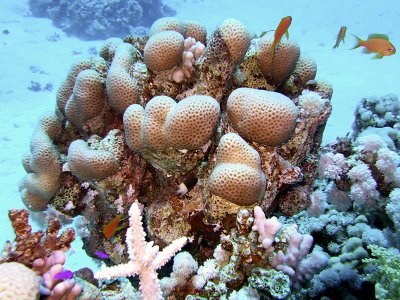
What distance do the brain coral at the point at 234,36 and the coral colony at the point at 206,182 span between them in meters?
0.01

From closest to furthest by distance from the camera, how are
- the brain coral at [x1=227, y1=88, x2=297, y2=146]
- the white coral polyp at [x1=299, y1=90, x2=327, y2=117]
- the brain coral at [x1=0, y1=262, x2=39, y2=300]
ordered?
the brain coral at [x1=0, y1=262, x2=39, y2=300] → the brain coral at [x1=227, y1=88, x2=297, y2=146] → the white coral polyp at [x1=299, y1=90, x2=327, y2=117]

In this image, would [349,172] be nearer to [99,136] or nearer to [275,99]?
[275,99]

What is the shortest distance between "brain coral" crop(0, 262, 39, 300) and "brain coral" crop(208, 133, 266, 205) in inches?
63.4

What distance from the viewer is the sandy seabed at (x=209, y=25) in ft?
37.4

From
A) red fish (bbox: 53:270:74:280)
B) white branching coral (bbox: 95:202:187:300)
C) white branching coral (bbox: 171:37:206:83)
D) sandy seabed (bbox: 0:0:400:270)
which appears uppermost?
white branching coral (bbox: 171:37:206:83)

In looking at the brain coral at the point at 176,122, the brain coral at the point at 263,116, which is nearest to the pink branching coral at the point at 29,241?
the brain coral at the point at 176,122

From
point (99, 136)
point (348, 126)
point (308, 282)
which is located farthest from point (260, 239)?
point (348, 126)

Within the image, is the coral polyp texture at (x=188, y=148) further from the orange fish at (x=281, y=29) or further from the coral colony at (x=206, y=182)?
the orange fish at (x=281, y=29)

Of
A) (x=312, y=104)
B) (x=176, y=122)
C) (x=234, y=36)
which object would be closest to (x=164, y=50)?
(x=234, y=36)

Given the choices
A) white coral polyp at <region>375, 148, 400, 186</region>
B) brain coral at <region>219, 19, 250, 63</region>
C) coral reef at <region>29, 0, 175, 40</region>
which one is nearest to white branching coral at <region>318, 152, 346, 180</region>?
white coral polyp at <region>375, 148, 400, 186</region>

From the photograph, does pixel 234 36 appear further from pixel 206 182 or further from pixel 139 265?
pixel 139 265

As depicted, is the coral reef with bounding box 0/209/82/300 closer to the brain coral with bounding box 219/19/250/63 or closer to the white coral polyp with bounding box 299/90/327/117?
the brain coral with bounding box 219/19/250/63

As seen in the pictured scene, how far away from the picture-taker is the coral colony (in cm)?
242

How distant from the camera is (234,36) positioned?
332cm
